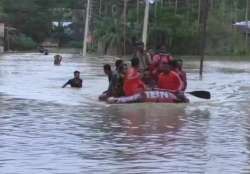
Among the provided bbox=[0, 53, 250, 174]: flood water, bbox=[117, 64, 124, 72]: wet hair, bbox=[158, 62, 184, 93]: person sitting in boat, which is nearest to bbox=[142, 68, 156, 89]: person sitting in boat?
bbox=[158, 62, 184, 93]: person sitting in boat

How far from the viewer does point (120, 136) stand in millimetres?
12477

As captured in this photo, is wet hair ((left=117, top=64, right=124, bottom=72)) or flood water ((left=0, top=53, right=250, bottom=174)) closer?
flood water ((left=0, top=53, right=250, bottom=174))

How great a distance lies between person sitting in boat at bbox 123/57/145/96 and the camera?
62.1 feet

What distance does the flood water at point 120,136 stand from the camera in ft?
31.2

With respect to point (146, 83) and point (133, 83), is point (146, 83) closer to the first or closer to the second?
point (146, 83)

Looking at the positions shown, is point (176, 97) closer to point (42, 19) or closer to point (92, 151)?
point (92, 151)

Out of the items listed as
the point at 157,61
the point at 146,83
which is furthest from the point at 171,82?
the point at 157,61

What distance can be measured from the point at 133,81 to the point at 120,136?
6.56 m

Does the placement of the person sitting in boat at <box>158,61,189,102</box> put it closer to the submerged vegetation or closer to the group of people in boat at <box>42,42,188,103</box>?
the group of people in boat at <box>42,42,188,103</box>

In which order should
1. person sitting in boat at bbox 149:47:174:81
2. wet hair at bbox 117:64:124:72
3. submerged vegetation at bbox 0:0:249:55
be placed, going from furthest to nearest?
submerged vegetation at bbox 0:0:249:55, person sitting in boat at bbox 149:47:174:81, wet hair at bbox 117:64:124:72

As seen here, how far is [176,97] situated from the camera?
19.4 meters

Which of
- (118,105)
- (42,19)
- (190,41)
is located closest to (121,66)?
(118,105)

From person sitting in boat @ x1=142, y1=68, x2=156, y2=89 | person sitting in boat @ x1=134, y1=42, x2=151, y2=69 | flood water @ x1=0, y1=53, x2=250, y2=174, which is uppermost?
person sitting in boat @ x1=134, y1=42, x2=151, y2=69

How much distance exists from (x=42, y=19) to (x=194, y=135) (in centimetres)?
10953
